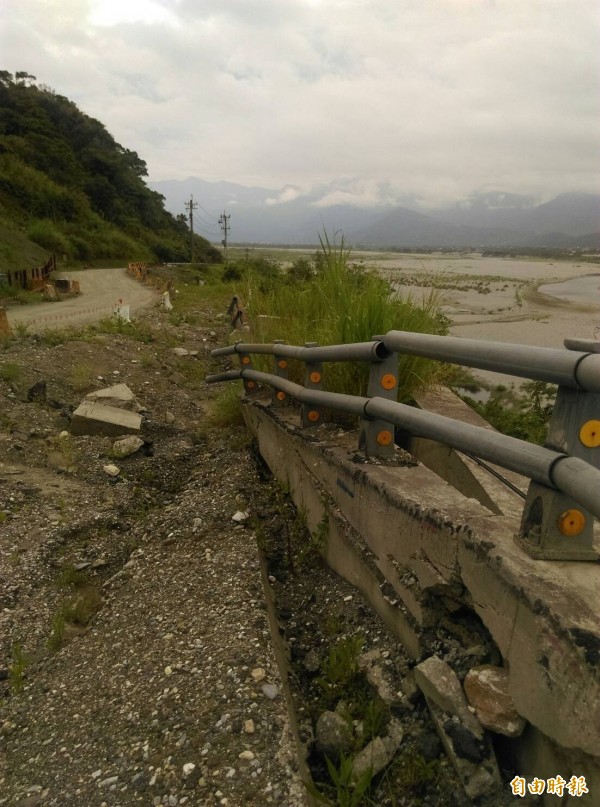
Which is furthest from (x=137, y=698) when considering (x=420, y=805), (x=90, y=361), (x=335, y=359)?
(x=90, y=361)

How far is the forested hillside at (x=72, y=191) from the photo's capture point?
43344 millimetres

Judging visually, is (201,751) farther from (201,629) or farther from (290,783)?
(201,629)

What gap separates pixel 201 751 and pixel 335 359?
2.10m

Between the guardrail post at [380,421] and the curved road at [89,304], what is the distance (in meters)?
9.03

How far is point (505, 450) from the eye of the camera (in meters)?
1.89

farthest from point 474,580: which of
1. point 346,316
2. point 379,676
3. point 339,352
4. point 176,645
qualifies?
point 346,316

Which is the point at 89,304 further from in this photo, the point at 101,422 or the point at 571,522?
the point at 571,522

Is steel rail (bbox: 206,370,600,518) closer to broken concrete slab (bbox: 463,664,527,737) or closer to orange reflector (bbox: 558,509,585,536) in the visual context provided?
orange reflector (bbox: 558,509,585,536)

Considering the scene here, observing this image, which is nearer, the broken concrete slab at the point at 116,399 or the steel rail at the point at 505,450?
Result: the steel rail at the point at 505,450

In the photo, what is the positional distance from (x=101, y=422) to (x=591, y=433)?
528cm

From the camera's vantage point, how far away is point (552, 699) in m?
1.60

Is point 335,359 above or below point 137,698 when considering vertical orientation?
above

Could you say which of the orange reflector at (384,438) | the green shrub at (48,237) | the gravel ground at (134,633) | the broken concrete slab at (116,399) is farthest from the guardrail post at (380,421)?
the green shrub at (48,237)

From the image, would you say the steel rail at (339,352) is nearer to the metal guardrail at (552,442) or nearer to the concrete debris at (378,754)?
the metal guardrail at (552,442)
